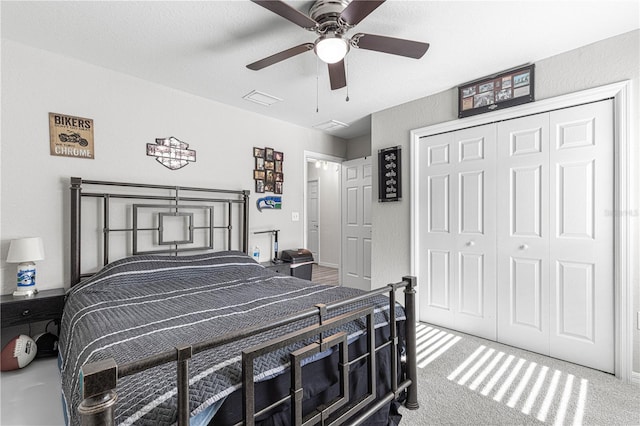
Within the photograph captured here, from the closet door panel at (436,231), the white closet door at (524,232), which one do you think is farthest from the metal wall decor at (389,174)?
the white closet door at (524,232)

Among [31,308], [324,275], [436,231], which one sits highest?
[436,231]

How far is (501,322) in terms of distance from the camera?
2.72m

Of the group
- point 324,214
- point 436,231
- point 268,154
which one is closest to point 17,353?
point 268,154

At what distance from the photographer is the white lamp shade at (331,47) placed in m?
1.68

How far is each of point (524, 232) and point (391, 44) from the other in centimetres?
198

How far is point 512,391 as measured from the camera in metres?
1.97

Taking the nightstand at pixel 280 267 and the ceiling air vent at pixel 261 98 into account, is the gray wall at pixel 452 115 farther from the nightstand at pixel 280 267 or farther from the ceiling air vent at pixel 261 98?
the ceiling air vent at pixel 261 98

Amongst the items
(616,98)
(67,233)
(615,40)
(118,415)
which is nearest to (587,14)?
(615,40)

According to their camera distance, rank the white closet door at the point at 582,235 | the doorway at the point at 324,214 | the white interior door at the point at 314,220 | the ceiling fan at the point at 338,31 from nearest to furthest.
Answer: the ceiling fan at the point at 338,31, the white closet door at the point at 582,235, the doorway at the point at 324,214, the white interior door at the point at 314,220

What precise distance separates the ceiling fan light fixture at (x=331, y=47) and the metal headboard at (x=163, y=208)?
1.98m

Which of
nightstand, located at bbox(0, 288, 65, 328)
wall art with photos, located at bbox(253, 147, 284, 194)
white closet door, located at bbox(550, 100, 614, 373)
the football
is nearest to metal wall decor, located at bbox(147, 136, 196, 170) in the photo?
wall art with photos, located at bbox(253, 147, 284, 194)

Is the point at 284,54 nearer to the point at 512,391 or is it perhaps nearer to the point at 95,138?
the point at 95,138

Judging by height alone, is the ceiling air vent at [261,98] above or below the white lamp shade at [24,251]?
above

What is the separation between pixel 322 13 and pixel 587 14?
1738 millimetres
